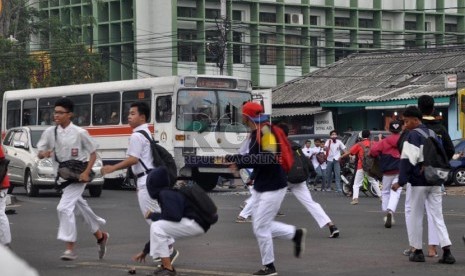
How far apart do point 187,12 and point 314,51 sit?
10175mm

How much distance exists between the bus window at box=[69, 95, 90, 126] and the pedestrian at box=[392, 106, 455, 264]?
21.0 m

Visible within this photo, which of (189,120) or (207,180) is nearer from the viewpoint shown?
(189,120)

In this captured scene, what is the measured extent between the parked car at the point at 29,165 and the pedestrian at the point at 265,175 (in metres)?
15.6

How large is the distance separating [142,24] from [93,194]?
3886 centimetres

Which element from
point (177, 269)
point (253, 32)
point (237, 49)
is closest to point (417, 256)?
point (177, 269)

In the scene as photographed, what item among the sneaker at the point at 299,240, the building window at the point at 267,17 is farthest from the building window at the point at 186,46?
the sneaker at the point at 299,240

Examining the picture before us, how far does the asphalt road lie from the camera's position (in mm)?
11406

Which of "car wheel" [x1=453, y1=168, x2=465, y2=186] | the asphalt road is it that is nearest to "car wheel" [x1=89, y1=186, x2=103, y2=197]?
the asphalt road

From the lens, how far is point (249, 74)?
6869cm

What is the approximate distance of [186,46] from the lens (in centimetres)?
6625

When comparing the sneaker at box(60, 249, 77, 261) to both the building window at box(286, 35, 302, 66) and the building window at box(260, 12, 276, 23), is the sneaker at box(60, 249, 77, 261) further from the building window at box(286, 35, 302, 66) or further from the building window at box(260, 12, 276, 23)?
the building window at box(286, 35, 302, 66)

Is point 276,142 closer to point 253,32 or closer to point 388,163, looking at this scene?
point 388,163

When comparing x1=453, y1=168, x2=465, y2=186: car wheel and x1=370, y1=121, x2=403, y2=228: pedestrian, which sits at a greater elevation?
x1=370, y1=121, x2=403, y2=228: pedestrian

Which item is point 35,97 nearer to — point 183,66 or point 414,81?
point 414,81
